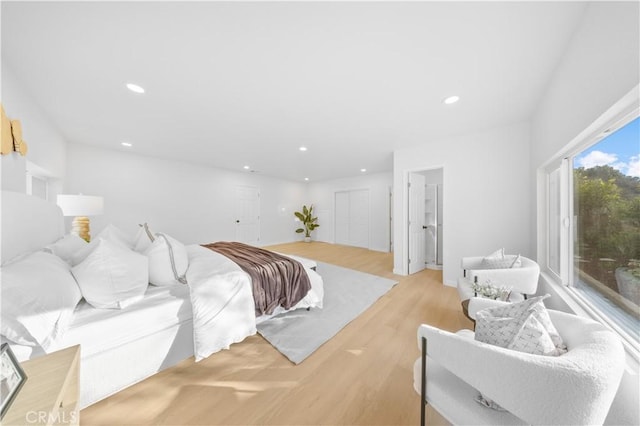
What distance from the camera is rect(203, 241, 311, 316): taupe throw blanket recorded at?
2.04 metres

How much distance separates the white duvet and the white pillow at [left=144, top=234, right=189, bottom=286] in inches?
3.7

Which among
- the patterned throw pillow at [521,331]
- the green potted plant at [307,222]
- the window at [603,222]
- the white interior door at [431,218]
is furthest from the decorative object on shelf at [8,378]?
the green potted plant at [307,222]

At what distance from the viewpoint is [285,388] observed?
147 cm

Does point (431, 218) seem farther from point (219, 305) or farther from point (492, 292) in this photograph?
point (219, 305)

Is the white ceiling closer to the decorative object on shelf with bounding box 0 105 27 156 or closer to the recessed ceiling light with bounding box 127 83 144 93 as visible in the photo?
the recessed ceiling light with bounding box 127 83 144 93

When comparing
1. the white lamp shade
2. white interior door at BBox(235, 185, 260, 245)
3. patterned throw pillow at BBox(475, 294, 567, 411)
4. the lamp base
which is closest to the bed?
the white lamp shade

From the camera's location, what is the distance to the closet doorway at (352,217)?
22.3ft

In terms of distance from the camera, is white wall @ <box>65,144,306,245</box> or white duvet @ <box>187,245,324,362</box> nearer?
white duvet @ <box>187,245,324,362</box>

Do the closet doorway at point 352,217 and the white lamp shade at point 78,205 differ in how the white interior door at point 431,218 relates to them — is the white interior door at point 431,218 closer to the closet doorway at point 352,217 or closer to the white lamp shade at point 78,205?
the closet doorway at point 352,217

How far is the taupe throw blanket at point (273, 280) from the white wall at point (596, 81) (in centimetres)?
206

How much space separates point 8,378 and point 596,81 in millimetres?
3012

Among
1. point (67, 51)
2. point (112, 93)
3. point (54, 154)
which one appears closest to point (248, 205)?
point (54, 154)

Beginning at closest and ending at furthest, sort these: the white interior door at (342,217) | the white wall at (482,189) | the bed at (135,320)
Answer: the bed at (135,320) < the white wall at (482,189) < the white interior door at (342,217)

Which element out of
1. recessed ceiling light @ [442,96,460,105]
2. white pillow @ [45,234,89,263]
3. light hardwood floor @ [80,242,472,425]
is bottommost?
light hardwood floor @ [80,242,472,425]
